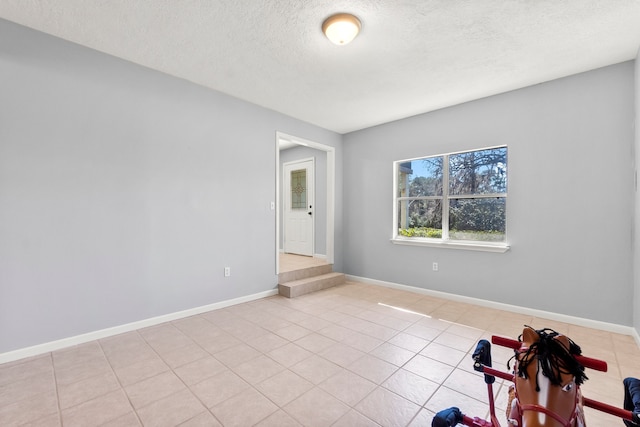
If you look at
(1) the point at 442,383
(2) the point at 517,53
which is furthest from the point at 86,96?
(2) the point at 517,53

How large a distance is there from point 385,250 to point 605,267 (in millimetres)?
2574

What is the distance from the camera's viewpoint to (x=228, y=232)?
12.3ft

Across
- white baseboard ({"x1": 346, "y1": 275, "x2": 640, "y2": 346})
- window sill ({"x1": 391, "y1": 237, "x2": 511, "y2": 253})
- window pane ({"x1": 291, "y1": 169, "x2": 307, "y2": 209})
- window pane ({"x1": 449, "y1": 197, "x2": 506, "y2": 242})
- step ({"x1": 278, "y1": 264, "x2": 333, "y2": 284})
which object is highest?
window pane ({"x1": 291, "y1": 169, "x2": 307, "y2": 209})

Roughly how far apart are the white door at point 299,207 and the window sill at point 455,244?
219 centimetres

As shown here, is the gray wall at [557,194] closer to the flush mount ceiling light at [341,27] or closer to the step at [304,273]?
the step at [304,273]

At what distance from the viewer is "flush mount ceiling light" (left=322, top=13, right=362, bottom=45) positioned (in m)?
2.23

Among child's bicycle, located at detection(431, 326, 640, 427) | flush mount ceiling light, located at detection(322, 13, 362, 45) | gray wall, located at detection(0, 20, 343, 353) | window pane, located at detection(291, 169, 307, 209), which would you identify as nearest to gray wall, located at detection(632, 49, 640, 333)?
child's bicycle, located at detection(431, 326, 640, 427)

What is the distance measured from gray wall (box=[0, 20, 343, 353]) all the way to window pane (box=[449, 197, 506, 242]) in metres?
2.86

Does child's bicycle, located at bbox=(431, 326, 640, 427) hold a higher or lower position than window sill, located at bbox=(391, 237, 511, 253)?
lower

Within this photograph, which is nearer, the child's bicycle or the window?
the child's bicycle

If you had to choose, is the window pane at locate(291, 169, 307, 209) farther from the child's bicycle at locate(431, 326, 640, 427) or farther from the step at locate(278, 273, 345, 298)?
the child's bicycle at locate(431, 326, 640, 427)

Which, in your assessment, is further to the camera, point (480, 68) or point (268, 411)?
point (480, 68)

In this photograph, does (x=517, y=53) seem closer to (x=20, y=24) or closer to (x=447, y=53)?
(x=447, y=53)

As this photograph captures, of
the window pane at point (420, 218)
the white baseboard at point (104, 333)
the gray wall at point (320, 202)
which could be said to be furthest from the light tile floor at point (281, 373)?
the gray wall at point (320, 202)
